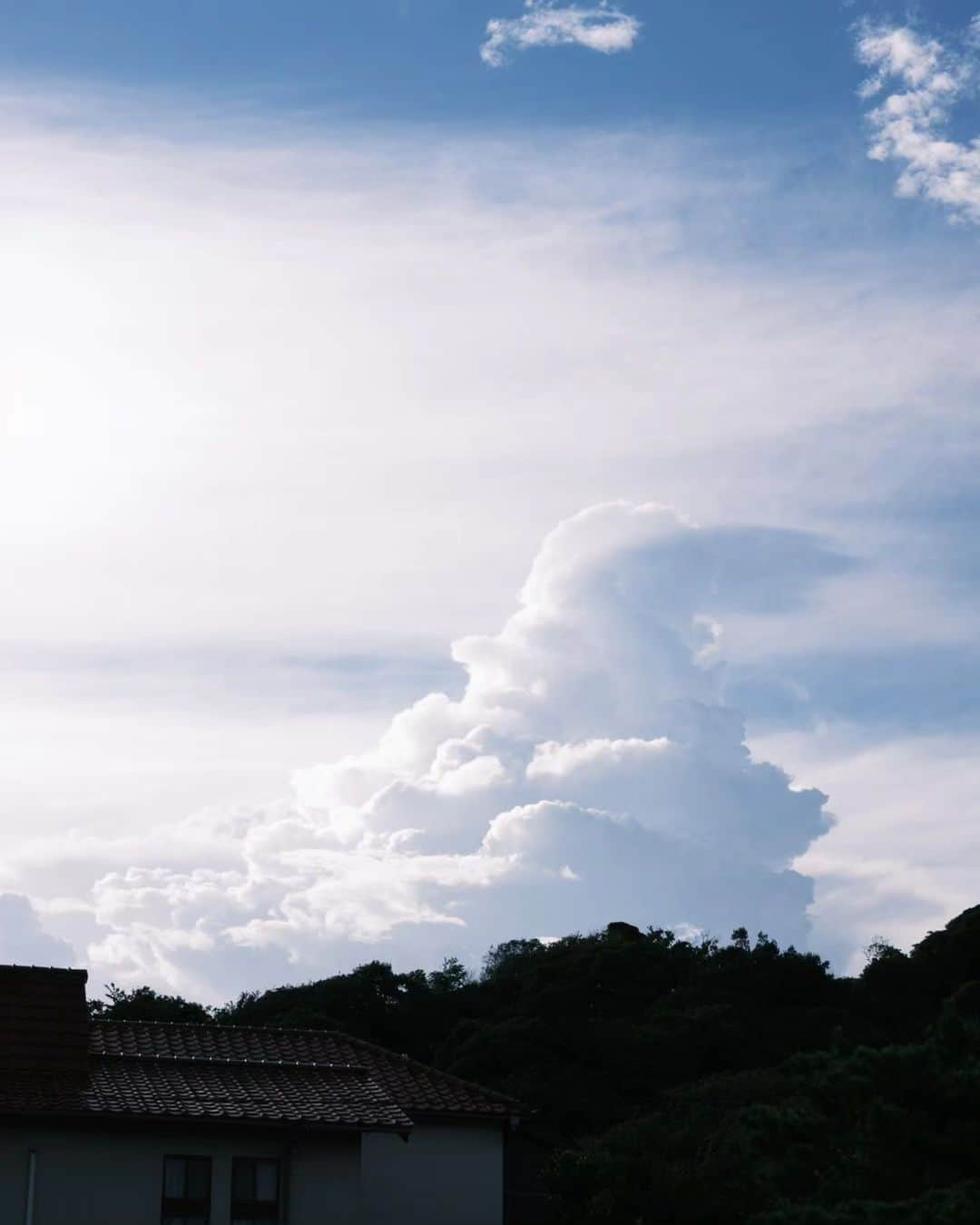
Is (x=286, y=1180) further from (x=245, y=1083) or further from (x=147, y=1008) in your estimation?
(x=147, y=1008)

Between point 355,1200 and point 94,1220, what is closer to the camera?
point 94,1220

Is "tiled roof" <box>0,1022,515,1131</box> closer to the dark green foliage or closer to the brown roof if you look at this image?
the brown roof

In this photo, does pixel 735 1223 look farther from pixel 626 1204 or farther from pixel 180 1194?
pixel 180 1194

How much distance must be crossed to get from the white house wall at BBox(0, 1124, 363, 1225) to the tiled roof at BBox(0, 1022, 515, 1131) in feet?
1.54

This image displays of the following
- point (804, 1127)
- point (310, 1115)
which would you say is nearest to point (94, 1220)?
point (310, 1115)

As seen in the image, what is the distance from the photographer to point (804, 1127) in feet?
65.4

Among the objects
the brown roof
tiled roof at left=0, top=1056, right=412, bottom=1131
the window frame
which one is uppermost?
the brown roof

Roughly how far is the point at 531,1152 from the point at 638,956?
34096 mm

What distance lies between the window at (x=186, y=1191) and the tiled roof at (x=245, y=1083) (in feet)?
2.62

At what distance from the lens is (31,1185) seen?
23.3 meters

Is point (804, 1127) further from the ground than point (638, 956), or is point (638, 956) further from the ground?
point (638, 956)

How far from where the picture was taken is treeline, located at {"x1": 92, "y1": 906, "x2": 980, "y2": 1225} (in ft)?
61.5

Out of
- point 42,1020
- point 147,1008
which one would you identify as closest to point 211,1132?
point 42,1020

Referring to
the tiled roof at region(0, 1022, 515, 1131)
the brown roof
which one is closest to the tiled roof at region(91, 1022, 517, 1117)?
the tiled roof at region(0, 1022, 515, 1131)
